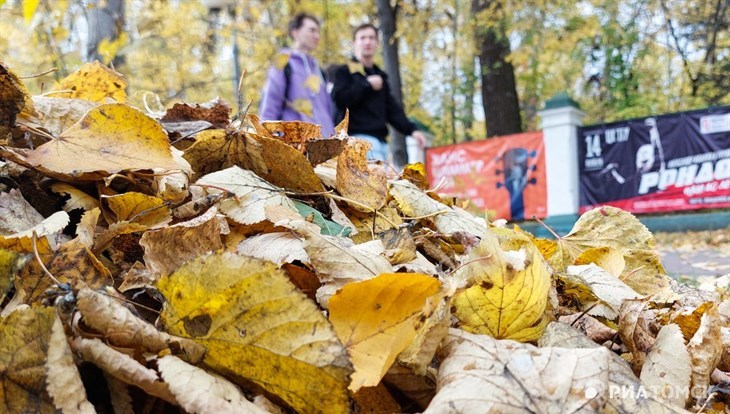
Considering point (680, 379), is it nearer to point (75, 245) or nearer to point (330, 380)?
point (330, 380)

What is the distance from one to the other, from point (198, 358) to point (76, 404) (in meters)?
0.12

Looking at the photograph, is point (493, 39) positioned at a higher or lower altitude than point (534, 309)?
higher

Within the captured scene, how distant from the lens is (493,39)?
10734 millimetres

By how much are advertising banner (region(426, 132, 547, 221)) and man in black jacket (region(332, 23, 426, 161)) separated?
174 inches

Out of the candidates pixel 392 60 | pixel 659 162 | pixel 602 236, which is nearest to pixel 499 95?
pixel 392 60

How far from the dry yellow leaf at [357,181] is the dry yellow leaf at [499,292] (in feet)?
1.14

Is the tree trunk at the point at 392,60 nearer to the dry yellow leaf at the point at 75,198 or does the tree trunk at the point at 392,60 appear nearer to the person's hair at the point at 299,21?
the person's hair at the point at 299,21

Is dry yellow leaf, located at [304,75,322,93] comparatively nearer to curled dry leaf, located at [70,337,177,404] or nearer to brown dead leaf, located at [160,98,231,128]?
brown dead leaf, located at [160,98,231,128]

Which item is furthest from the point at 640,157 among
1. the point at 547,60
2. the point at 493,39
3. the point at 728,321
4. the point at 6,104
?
the point at 6,104

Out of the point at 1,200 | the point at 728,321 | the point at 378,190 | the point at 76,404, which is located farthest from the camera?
the point at 378,190

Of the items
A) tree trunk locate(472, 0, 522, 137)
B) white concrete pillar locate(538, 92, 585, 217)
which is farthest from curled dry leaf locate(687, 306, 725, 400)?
tree trunk locate(472, 0, 522, 137)

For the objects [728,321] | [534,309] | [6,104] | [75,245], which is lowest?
[728,321]

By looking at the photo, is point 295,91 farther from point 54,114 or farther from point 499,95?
point 499,95

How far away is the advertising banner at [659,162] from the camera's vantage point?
7781 millimetres
